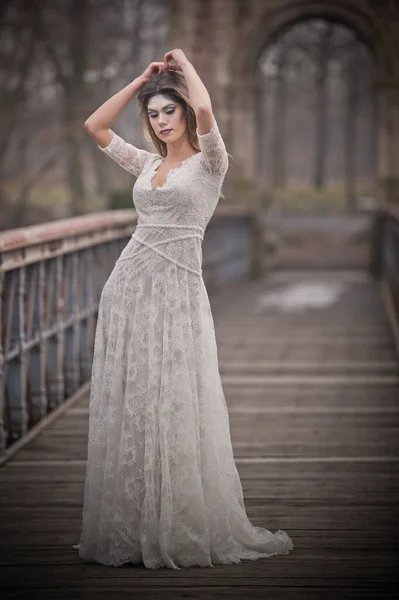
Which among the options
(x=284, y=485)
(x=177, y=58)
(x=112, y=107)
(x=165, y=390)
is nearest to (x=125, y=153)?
(x=112, y=107)

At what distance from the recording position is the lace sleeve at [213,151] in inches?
180

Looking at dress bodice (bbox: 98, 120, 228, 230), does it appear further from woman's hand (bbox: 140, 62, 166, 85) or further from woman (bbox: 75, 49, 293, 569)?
woman's hand (bbox: 140, 62, 166, 85)

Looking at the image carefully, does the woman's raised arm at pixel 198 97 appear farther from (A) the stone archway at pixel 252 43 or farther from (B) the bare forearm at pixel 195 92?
(A) the stone archway at pixel 252 43

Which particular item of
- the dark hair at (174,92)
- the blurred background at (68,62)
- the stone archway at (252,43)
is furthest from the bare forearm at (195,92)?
the blurred background at (68,62)

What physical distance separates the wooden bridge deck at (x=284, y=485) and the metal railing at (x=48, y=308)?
0.81ft

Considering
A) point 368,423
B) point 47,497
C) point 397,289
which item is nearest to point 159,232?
point 47,497

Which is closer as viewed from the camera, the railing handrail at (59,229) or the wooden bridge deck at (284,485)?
the wooden bridge deck at (284,485)

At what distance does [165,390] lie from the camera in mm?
4734

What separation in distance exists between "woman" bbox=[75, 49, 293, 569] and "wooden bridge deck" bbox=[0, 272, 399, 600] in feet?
0.49

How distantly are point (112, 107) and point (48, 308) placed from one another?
2.91 m

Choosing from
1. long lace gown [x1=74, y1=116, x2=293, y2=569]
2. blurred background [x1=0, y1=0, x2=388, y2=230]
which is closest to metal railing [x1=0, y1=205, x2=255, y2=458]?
blurred background [x1=0, y1=0, x2=388, y2=230]

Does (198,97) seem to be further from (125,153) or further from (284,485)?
(284,485)

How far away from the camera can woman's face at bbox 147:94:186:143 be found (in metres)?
4.74

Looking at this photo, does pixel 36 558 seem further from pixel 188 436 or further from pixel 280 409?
pixel 280 409
